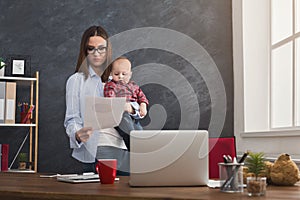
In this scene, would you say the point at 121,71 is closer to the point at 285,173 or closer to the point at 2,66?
the point at 2,66

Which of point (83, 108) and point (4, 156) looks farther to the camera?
point (4, 156)

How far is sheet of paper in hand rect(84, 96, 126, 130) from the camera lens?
3.03 m

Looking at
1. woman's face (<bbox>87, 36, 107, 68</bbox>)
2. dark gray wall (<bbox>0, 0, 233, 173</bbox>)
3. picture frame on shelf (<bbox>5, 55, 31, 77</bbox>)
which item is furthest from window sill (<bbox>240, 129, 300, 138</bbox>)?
picture frame on shelf (<bbox>5, 55, 31, 77</bbox>)

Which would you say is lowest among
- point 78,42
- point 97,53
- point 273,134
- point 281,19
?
point 273,134

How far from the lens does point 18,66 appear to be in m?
4.73

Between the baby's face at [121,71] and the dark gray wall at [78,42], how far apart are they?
48cm

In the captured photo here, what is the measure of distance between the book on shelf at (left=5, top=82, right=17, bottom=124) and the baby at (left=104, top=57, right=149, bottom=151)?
0.97 metres

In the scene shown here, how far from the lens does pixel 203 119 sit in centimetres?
505

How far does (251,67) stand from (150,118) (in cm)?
104

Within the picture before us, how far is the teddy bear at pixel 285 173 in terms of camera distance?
2.26 metres

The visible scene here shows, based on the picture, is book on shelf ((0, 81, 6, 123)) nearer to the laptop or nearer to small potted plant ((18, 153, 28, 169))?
small potted plant ((18, 153, 28, 169))

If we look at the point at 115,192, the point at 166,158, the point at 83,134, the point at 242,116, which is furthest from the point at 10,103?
the point at 115,192

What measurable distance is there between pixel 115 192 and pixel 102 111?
1234mm

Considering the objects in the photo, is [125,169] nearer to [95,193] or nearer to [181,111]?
[181,111]
